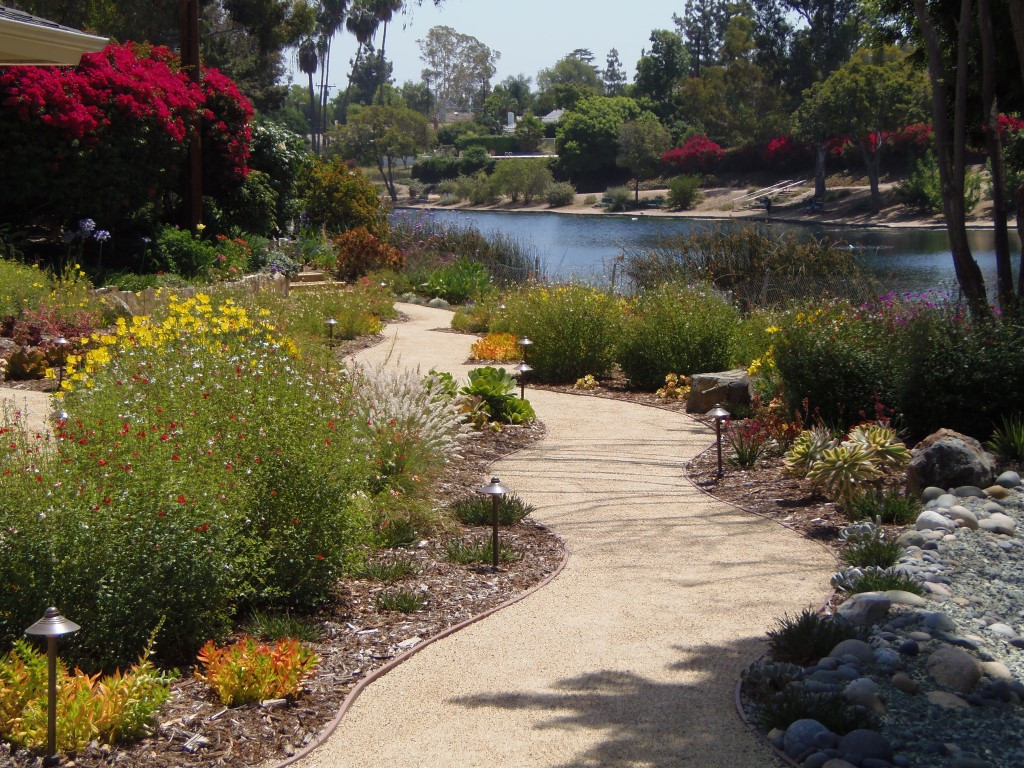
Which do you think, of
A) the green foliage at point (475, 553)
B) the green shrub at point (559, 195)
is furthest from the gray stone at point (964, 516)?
the green shrub at point (559, 195)

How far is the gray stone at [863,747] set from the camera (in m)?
3.56

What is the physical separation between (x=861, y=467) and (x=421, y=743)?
4.26m

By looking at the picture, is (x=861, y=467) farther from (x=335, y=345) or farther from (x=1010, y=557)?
(x=335, y=345)

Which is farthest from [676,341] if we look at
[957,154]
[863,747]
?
[863,747]

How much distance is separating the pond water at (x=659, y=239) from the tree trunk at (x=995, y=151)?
786 centimetres

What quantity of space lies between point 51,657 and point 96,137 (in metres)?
13.5

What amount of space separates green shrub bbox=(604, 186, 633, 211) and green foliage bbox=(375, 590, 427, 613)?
2347 inches

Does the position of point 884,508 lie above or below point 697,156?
below

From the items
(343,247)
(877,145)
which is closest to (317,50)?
(877,145)

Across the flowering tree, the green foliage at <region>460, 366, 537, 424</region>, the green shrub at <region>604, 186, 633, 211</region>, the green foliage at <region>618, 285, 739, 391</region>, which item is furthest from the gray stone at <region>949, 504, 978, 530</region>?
the green shrub at <region>604, 186, 633, 211</region>

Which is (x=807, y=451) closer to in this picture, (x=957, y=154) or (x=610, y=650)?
(x=610, y=650)

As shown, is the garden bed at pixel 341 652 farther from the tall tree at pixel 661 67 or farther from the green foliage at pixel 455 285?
the tall tree at pixel 661 67

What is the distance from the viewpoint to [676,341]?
12047mm

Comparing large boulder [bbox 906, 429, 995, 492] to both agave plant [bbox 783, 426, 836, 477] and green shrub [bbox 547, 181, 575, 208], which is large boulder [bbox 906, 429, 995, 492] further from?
green shrub [bbox 547, 181, 575, 208]
